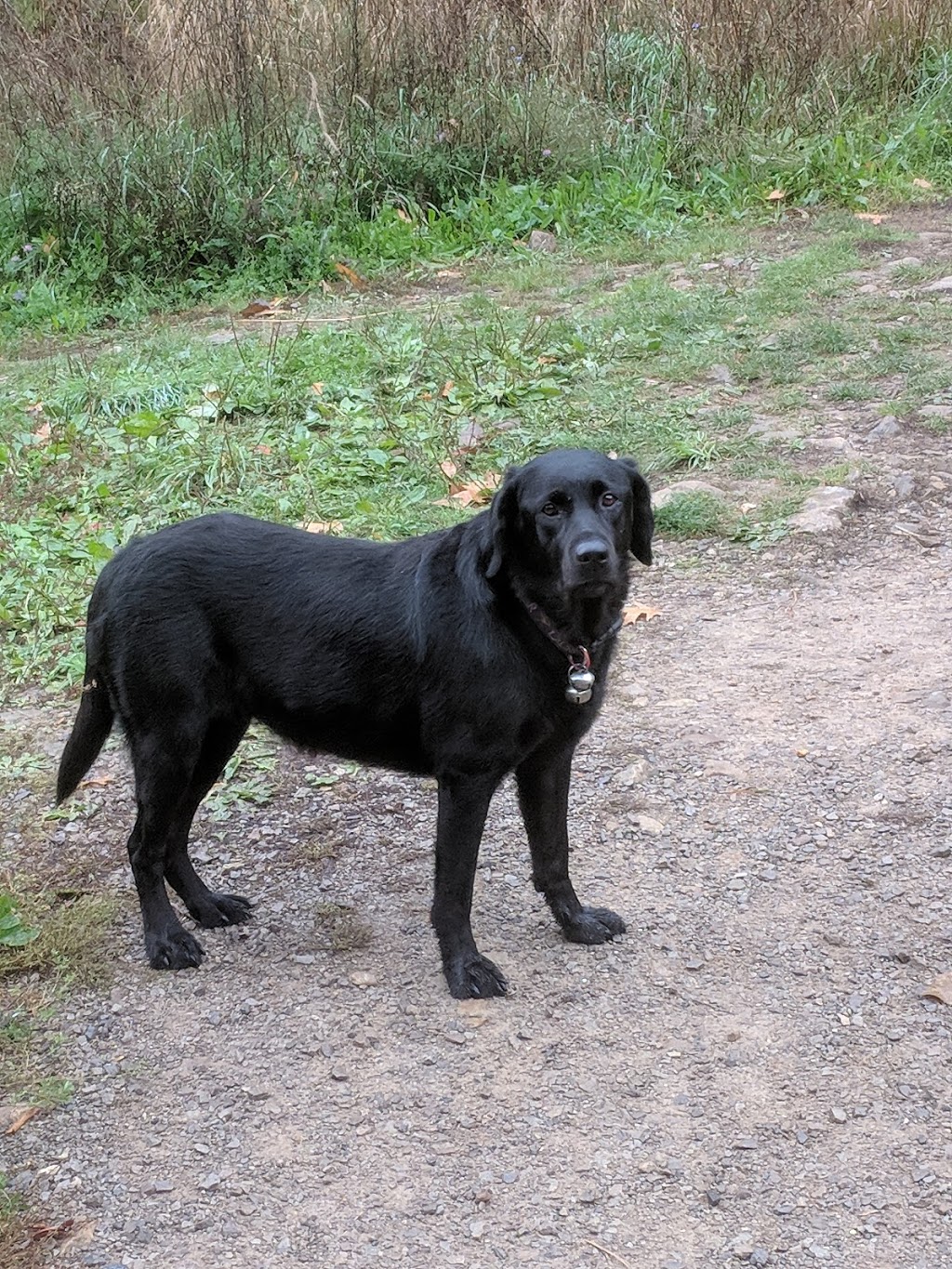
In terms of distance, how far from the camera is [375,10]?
9.08 m

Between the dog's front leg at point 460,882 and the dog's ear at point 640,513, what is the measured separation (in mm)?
711

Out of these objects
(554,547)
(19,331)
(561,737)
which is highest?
(554,547)

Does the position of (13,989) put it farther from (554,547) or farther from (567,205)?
(567,205)

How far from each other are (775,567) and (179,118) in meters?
5.70

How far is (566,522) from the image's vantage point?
3109mm

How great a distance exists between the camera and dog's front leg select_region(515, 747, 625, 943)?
343 cm

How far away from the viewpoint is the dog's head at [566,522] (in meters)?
3.04

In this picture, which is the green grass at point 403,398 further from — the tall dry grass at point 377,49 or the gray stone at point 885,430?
the tall dry grass at point 377,49

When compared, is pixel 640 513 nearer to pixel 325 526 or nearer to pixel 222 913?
pixel 222 913

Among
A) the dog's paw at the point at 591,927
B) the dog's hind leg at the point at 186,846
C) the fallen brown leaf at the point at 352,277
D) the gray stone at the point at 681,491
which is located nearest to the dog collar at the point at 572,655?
the dog's paw at the point at 591,927

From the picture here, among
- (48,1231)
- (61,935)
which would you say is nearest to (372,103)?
(61,935)

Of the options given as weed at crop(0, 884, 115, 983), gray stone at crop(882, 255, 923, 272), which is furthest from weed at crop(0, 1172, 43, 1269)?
gray stone at crop(882, 255, 923, 272)

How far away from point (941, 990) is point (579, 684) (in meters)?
1.07

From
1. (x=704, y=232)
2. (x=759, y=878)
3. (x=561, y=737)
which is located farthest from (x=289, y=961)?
(x=704, y=232)
